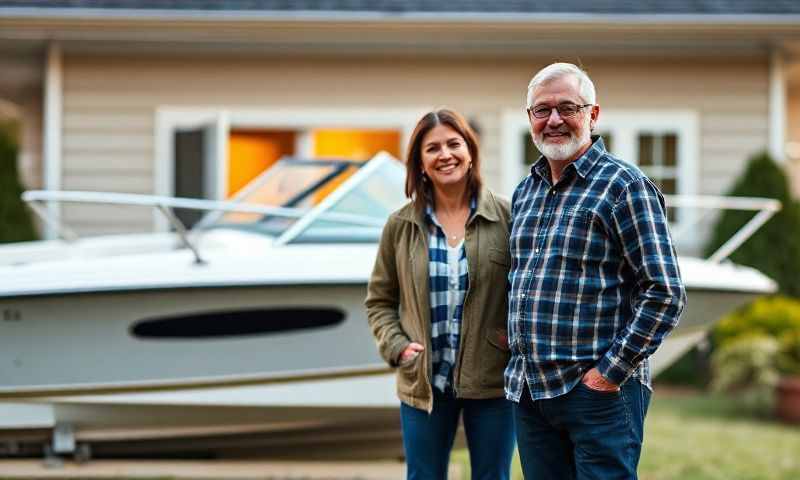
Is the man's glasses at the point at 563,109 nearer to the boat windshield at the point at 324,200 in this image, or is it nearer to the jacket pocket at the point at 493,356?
the jacket pocket at the point at 493,356

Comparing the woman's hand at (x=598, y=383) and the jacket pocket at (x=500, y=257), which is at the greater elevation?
the jacket pocket at (x=500, y=257)

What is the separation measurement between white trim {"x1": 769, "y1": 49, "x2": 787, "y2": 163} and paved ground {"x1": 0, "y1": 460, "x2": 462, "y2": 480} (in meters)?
4.74

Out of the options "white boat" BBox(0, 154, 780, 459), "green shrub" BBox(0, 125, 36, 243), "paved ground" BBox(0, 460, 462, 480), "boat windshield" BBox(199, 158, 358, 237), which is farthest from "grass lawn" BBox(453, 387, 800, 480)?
"green shrub" BBox(0, 125, 36, 243)

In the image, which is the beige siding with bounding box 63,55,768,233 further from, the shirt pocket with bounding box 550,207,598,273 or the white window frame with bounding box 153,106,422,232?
the shirt pocket with bounding box 550,207,598,273

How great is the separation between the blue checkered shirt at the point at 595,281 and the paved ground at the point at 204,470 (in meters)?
2.03

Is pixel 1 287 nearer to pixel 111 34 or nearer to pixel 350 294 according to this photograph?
pixel 350 294

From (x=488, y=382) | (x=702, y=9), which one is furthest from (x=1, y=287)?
(x=702, y=9)

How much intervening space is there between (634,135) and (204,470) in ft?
Answer: 15.9

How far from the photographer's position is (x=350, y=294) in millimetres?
4016

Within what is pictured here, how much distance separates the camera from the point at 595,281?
7.32ft

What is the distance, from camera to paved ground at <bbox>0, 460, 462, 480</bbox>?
406cm

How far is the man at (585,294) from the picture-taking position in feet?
7.18

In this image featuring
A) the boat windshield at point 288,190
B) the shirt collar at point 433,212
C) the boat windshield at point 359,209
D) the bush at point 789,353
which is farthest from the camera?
the bush at point 789,353

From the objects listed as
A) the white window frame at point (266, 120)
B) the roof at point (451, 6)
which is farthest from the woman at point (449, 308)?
the white window frame at point (266, 120)
